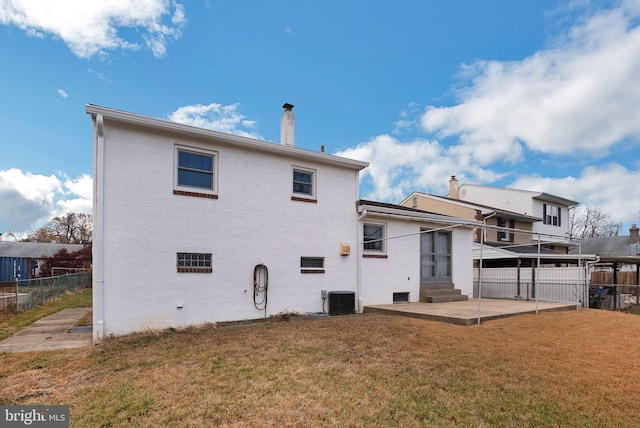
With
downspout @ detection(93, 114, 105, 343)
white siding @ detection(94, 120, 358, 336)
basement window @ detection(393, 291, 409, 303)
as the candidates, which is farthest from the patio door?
downspout @ detection(93, 114, 105, 343)

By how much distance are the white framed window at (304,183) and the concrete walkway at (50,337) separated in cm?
602

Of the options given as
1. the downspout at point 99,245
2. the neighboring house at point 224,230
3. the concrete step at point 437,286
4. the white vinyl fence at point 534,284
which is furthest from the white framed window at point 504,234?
A: the downspout at point 99,245

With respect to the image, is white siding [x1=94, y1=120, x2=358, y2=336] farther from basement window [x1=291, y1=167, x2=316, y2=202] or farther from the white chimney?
the white chimney

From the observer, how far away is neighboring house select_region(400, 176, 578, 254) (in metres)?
23.4

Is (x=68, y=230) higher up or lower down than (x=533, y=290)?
higher up

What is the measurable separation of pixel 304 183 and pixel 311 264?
95.2 inches

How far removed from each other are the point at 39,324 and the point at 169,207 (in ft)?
16.1

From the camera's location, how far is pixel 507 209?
2728cm

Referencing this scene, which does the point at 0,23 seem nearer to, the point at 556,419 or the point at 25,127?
the point at 25,127

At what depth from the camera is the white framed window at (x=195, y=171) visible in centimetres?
832

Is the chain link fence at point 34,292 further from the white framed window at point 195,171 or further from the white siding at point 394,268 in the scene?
the white siding at point 394,268

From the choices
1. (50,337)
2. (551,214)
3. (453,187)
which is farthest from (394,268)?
(551,214)

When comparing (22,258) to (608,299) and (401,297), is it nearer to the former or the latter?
(401,297)

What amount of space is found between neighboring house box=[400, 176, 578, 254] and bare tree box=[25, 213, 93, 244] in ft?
148
